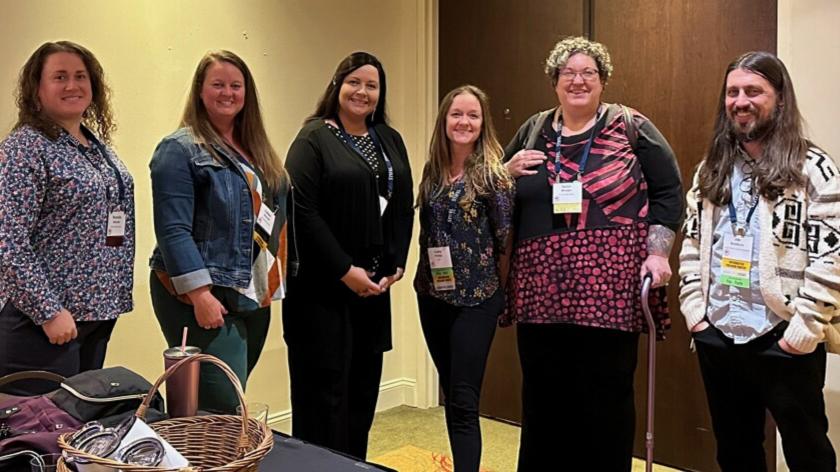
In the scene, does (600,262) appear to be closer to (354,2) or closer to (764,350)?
(764,350)

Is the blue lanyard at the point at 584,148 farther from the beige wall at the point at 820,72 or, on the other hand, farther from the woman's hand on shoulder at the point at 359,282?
the beige wall at the point at 820,72

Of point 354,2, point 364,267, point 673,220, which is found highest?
point 354,2

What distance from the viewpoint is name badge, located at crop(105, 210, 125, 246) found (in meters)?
2.18

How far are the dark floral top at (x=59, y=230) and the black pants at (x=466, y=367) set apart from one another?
1045 mm

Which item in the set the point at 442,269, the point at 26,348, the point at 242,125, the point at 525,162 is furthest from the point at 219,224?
the point at 525,162

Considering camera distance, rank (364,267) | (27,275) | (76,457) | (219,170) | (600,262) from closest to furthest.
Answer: (76,457) → (27,275) → (219,170) → (600,262) → (364,267)

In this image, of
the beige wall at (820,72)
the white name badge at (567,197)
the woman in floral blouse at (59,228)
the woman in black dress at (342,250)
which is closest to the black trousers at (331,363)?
the woman in black dress at (342,250)

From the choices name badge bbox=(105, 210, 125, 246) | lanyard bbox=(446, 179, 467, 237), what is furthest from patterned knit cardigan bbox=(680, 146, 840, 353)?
name badge bbox=(105, 210, 125, 246)

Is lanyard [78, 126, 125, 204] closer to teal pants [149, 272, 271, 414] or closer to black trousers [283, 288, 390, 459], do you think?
teal pants [149, 272, 271, 414]

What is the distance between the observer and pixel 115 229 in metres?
2.19

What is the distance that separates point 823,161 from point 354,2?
2.50 metres

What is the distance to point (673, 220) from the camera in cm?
237

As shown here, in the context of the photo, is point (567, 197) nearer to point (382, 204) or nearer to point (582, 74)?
point (582, 74)

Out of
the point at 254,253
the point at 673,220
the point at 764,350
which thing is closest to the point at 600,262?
the point at 673,220
